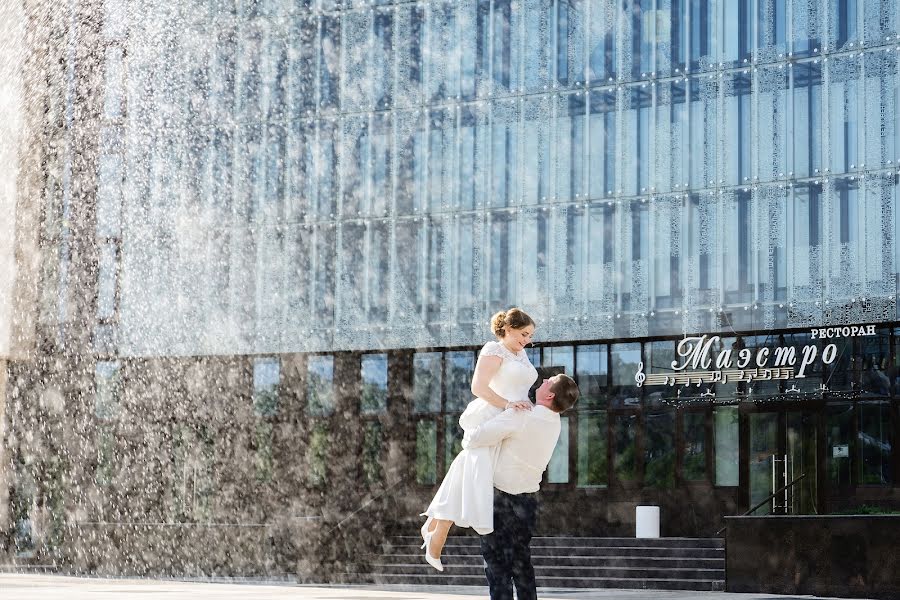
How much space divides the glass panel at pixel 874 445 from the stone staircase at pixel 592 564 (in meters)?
3.57

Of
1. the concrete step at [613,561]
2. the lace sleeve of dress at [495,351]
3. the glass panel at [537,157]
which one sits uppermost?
the glass panel at [537,157]

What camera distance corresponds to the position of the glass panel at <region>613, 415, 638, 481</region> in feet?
99.3

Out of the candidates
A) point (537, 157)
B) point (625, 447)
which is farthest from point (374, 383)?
point (537, 157)

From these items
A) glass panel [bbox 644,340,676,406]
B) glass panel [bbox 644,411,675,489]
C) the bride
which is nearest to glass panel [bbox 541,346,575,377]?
glass panel [bbox 644,340,676,406]

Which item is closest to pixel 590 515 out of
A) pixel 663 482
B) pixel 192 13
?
pixel 663 482

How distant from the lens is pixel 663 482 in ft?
98.0

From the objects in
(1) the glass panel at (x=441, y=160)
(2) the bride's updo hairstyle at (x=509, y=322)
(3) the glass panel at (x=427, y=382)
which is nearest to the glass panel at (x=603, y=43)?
(1) the glass panel at (x=441, y=160)

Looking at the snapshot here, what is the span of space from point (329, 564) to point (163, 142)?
13.4m

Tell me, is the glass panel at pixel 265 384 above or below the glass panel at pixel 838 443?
above

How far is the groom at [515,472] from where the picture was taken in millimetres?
7398

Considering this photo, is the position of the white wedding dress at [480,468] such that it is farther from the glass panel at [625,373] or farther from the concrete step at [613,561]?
the glass panel at [625,373]

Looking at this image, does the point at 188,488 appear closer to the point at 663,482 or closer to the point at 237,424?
the point at 237,424

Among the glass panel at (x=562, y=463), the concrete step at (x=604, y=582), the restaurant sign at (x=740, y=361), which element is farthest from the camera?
the glass panel at (x=562, y=463)

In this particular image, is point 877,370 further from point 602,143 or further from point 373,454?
point 373,454
